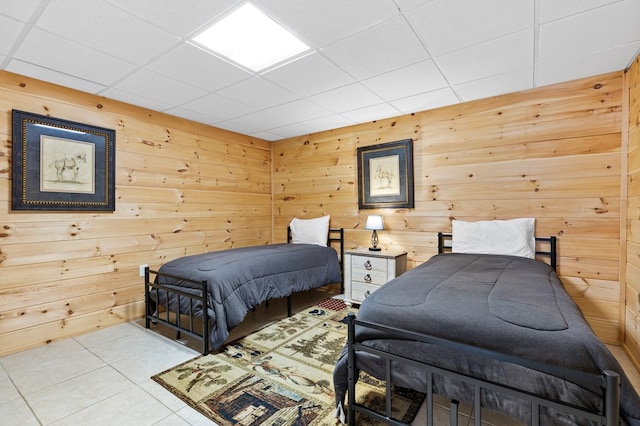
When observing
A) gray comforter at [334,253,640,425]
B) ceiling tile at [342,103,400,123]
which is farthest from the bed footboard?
ceiling tile at [342,103,400,123]

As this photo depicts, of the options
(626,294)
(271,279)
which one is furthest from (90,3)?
(626,294)

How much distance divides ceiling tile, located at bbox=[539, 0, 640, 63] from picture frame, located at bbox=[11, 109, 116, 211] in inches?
151

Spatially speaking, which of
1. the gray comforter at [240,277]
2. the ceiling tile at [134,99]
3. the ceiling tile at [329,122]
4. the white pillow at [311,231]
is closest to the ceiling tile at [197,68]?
the ceiling tile at [134,99]

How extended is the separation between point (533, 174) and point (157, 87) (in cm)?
370

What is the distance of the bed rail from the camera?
0.98 m

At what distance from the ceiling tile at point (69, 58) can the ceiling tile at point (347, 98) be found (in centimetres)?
173

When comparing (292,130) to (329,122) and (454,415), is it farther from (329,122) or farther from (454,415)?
(454,415)

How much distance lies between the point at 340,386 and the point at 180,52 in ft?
8.15

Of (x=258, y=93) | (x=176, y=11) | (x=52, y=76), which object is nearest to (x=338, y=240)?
(x=258, y=93)

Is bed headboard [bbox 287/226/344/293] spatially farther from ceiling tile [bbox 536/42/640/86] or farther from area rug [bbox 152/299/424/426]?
ceiling tile [bbox 536/42/640/86]

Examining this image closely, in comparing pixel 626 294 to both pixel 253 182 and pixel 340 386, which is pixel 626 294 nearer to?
pixel 340 386

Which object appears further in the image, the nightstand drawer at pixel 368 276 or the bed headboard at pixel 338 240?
the bed headboard at pixel 338 240

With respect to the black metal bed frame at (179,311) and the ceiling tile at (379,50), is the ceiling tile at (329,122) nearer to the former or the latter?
the ceiling tile at (379,50)

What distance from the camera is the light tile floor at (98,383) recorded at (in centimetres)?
173
